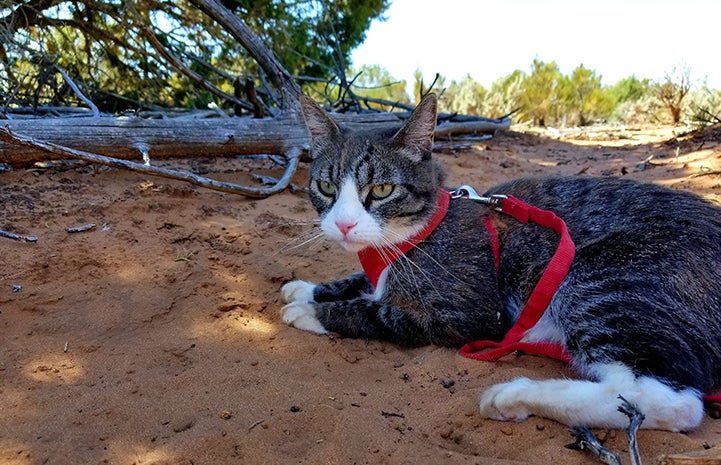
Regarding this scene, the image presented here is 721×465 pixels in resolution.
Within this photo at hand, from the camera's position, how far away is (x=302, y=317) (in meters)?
2.67

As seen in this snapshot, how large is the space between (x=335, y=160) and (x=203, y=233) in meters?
1.51

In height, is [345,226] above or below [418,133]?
below

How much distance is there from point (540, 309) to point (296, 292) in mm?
1419

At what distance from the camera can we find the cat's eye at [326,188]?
271cm

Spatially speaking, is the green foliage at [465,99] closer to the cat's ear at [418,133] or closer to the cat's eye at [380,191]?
the cat's ear at [418,133]

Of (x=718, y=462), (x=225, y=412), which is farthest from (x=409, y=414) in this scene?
(x=718, y=462)

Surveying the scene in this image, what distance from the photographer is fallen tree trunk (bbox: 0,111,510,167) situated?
4.18 meters

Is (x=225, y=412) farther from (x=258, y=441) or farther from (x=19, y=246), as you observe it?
(x=19, y=246)

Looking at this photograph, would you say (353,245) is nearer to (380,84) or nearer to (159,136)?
(159,136)

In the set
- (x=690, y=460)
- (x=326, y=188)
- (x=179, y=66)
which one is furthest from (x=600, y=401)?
(x=179, y=66)

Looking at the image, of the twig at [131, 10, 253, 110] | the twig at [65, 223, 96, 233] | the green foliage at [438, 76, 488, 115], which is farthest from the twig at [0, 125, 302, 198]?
the green foliage at [438, 76, 488, 115]

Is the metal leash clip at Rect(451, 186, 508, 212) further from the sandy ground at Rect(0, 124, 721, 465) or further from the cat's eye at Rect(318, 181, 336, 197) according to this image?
the sandy ground at Rect(0, 124, 721, 465)

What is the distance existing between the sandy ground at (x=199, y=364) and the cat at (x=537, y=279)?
4.6 inches

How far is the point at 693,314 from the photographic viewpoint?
1.96 meters
